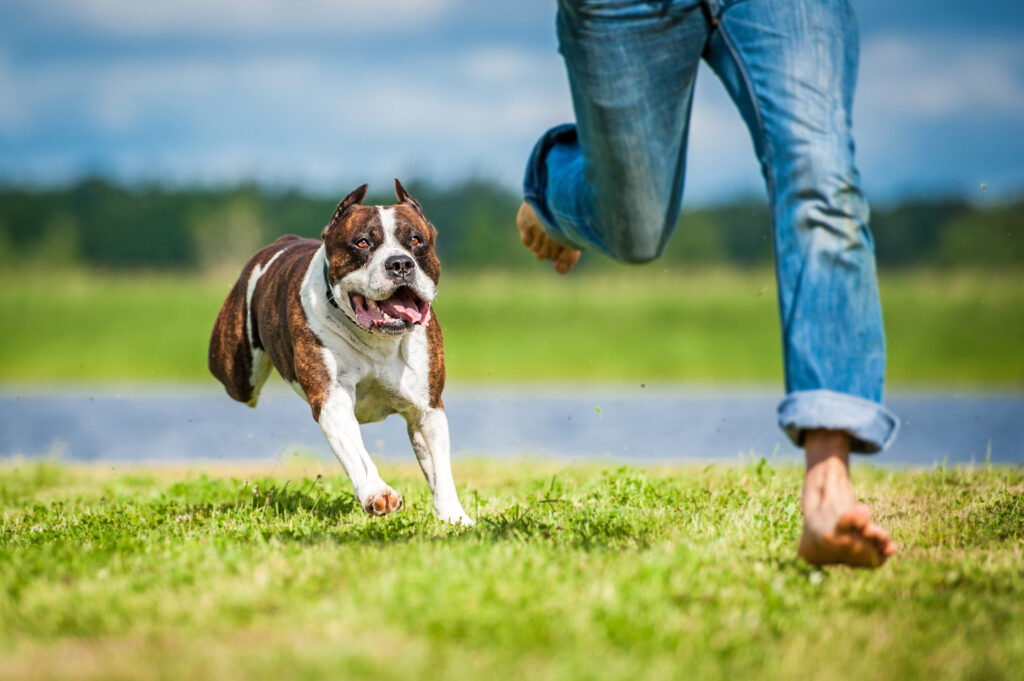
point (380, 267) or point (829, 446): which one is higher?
point (380, 267)

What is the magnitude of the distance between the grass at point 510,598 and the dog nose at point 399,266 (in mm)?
927

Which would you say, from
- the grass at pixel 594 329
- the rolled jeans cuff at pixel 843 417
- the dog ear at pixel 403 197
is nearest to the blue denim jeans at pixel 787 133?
the rolled jeans cuff at pixel 843 417

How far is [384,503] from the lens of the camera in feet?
12.2

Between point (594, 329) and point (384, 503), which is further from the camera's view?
point (594, 329)

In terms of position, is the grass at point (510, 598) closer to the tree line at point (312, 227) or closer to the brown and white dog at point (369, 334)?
the brown and white dog at point (369, 334)

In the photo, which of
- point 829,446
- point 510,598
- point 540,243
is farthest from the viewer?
point 540,243

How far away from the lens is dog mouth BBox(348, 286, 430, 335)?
4.11 metres

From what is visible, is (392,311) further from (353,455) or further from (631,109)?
(631,109)

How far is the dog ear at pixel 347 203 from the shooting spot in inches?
171

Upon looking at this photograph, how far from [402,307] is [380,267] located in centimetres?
19

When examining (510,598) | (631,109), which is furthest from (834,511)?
(631,109)

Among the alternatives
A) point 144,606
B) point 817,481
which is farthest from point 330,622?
point 817,481

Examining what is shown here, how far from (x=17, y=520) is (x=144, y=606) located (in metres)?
2.24

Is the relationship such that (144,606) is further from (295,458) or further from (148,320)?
(148,320)
